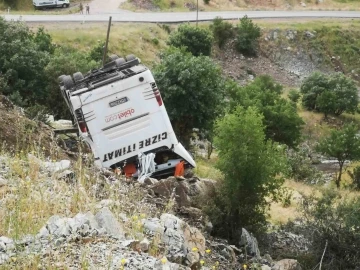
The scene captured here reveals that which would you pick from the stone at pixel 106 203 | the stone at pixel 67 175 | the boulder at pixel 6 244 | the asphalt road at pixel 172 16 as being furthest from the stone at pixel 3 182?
the asphalt road at pixel 172 16

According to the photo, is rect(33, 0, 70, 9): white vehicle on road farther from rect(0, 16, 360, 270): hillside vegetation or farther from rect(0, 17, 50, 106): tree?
rect(0, 17, 50, 106): tree

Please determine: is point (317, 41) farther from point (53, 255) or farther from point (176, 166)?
point (53, 255)

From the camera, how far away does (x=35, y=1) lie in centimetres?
5250

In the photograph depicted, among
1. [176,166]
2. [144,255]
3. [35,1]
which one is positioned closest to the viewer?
[144,255]

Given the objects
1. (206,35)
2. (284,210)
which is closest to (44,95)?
(284,210)

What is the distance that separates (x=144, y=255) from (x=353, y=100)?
150 feet

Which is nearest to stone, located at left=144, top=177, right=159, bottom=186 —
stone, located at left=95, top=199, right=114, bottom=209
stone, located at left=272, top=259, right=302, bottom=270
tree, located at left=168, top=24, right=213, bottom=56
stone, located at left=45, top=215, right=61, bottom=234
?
stone, located at left=272, top=259, right=302, bottom=270

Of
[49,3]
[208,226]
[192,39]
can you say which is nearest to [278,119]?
[192,39]

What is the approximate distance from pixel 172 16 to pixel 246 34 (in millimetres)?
7387

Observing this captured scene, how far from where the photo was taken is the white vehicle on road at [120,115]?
44.0 ft

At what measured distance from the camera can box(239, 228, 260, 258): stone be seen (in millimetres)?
11445

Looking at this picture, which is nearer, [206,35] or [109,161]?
[109,161]

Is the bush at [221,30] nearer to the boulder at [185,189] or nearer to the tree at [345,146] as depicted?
the tree at [345,146]

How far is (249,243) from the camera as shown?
38.1 feet
